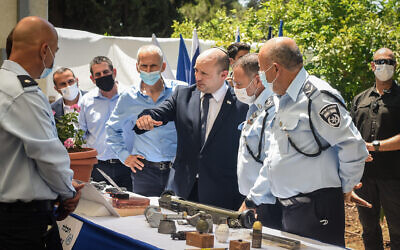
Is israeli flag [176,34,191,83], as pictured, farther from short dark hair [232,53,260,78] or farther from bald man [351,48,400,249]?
short dark hair [232,53,260,78]

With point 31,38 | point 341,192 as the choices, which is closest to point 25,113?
point 31,38

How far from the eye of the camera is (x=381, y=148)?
207 inches

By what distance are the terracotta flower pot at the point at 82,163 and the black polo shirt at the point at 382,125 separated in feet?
9.46

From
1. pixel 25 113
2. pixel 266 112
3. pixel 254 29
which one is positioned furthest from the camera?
pixel 254 29

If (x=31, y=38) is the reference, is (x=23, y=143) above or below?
below

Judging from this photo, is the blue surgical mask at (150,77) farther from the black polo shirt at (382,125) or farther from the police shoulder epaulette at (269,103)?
the black polo shirt at (382,125)

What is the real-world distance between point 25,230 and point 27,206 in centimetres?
12

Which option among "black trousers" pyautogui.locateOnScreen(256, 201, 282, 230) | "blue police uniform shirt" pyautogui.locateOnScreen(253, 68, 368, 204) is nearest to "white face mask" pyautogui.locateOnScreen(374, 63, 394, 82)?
"blue police uniform shirt" pyautogui.locateOnScreen(253, 68, 368, 204)

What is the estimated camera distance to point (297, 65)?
346cm

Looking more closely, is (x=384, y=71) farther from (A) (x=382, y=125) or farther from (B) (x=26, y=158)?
(B) (x=26, y=158)

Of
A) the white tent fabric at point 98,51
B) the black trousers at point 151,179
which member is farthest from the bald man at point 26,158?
the white tent fabric at point 98,51

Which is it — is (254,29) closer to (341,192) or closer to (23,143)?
(341,192)

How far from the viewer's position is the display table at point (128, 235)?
293cm

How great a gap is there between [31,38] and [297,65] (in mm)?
1534
